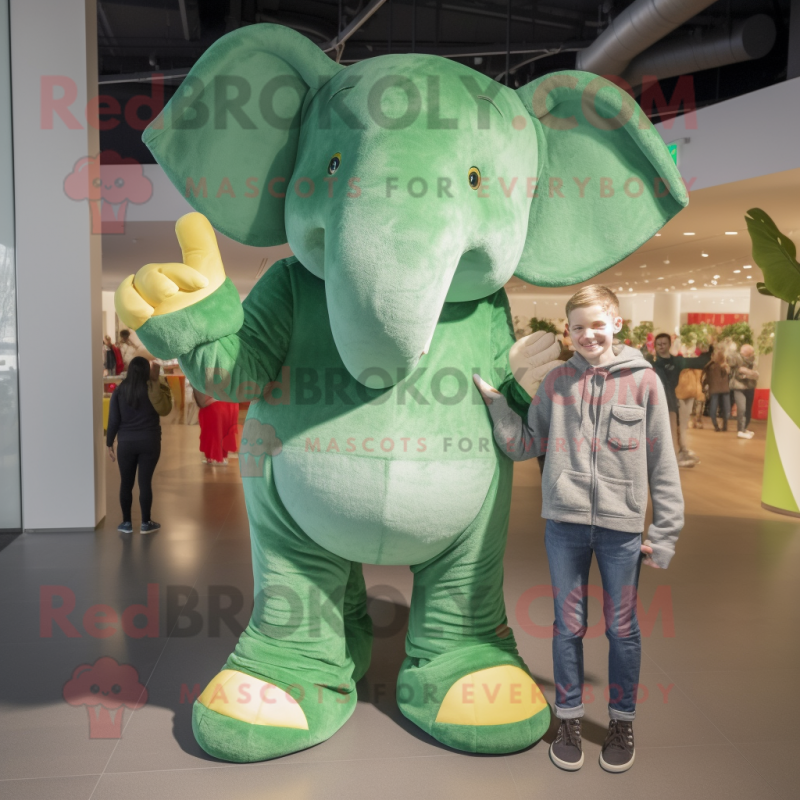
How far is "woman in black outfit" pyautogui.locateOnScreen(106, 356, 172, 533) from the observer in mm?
4574

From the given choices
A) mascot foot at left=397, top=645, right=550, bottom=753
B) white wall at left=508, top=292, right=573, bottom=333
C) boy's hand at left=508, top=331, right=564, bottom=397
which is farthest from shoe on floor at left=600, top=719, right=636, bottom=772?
white wall at left=508, top=292, right=573, bottom=333

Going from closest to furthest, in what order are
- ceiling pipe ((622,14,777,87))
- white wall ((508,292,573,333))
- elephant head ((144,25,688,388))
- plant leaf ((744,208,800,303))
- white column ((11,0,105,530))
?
elephant head ((144,25,688,388))
white column ((11,0,105,530))
plant leaf ((744,208,800,303))
ceiling pipe ((622,14,777,87))
white wall ((508,292,573,333))

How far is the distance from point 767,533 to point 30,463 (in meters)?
4.50

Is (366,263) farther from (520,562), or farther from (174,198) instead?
(174,198)

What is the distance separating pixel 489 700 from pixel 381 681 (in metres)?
0.55

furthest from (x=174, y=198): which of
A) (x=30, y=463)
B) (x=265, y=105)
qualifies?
(x=265, y=105)

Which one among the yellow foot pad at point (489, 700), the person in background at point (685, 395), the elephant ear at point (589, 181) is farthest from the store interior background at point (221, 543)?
the elephant ear at point (589, 181)

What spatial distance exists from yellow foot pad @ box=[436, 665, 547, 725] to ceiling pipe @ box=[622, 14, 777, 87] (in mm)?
8854

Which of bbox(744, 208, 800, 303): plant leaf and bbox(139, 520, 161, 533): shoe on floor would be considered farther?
bbox(744, 208, 800, 303): plant leaf

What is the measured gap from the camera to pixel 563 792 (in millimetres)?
1965

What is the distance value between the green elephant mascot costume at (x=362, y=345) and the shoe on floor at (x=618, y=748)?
194mm

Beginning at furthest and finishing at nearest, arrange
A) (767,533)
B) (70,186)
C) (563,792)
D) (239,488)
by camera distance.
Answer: (239,488) → (767,533) → (70,186) → (563,792)

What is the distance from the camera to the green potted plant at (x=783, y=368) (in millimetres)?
5160

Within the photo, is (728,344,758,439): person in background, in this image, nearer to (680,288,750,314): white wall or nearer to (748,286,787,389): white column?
(748,286,787,389): white column
